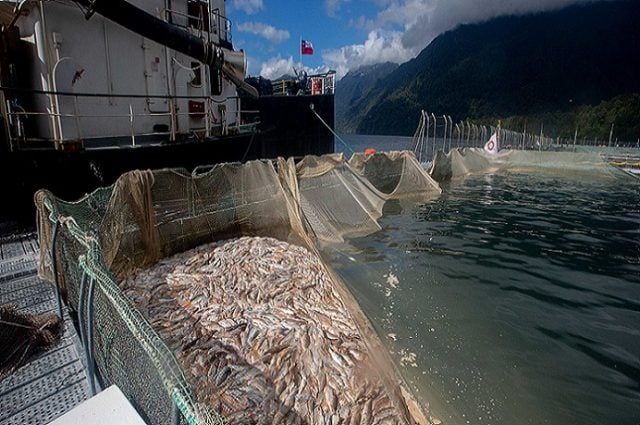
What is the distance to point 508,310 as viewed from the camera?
750cm

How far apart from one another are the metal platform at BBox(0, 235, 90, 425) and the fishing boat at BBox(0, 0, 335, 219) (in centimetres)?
417

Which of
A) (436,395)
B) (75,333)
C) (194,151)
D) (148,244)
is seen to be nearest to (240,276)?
(148,244)

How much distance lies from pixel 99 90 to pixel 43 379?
1033 cm

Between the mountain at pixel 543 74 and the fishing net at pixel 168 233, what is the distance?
13355cm

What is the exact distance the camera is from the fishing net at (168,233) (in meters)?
2.31

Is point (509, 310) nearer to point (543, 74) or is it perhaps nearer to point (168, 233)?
point (168, 233)

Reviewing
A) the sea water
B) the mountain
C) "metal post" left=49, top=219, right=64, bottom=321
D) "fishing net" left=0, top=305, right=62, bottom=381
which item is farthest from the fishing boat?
the mountain

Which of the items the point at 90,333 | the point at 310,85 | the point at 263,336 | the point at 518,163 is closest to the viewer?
the point at 90,333

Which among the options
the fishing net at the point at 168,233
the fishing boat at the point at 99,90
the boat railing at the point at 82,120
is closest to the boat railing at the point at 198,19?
the fishing boat at the point at 99,90

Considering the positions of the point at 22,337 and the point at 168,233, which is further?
the point at 168,233

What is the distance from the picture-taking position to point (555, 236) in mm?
12750

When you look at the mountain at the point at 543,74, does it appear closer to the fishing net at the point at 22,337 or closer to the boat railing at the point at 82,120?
the boat railing at the point at 82,120

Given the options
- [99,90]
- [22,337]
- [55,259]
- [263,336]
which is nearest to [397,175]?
[99,90]

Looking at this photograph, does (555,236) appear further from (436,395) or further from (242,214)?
(242,214)
